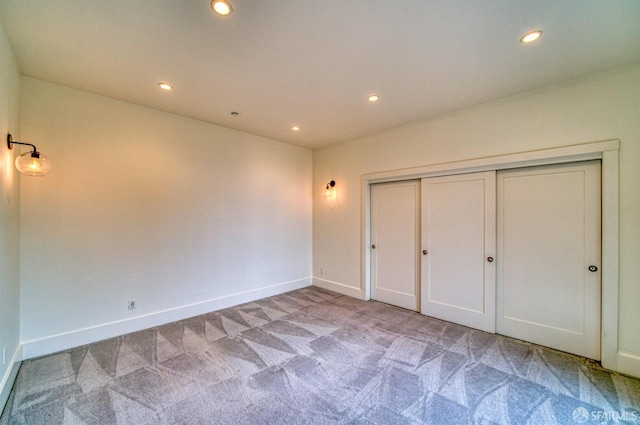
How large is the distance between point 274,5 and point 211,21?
53 cm

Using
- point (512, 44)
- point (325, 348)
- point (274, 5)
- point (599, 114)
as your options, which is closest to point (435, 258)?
point (325, 348)

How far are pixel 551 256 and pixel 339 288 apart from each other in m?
3.22

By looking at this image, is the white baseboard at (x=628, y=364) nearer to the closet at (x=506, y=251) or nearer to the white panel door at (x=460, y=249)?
the closet at (x=506, y=251)

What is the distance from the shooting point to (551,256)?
2924mm

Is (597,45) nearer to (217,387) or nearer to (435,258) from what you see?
(435,258)

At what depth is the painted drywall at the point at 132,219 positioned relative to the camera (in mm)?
2793

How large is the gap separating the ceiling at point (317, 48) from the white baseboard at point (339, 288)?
3158 millimetres

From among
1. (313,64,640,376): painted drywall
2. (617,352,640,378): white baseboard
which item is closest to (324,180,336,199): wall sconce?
(313,64,640,376): painted drywall

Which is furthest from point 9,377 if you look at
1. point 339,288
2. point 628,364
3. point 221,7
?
point 628,364

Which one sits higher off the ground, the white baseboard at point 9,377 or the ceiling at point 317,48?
the ceiling at point 317,48

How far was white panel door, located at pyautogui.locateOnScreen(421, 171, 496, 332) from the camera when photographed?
334cm

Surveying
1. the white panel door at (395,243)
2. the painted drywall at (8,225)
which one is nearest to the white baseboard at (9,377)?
the painted drywall at (8,225)

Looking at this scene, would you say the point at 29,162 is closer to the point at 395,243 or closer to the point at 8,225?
the point at 8,225

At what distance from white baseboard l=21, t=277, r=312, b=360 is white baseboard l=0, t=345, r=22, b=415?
146 mm
